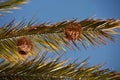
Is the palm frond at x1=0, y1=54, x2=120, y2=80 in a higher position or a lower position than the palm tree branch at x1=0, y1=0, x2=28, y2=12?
lower

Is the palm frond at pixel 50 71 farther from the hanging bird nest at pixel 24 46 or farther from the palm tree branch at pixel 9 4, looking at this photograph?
the palm tree branch at pixel 9 4

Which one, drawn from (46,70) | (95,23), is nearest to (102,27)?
(95,23)

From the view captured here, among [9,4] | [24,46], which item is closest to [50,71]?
A: [24,46]

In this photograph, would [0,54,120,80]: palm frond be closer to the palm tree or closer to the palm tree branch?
the palm tree

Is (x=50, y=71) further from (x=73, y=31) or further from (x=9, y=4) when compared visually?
(x=9, y=4)

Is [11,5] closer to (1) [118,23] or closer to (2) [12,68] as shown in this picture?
(2) [12,68]

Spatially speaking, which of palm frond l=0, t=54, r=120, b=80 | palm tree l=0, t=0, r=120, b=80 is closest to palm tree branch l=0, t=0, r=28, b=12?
palm tree l=0, t=0, r=120, b=80
